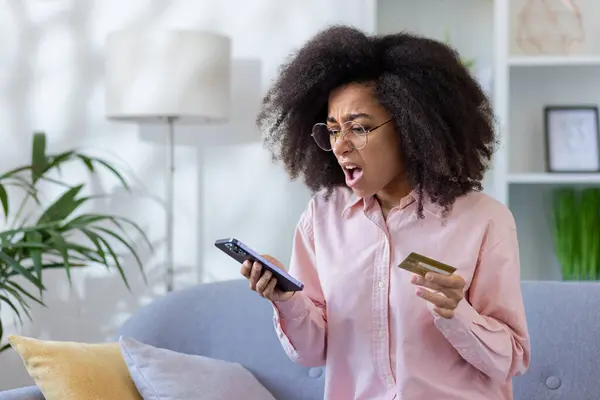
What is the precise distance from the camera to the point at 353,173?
1.62 metres

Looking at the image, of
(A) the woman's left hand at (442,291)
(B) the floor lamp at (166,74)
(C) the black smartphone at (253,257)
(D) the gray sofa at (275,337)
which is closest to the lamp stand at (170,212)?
(B) the floor lamp at (166,74)

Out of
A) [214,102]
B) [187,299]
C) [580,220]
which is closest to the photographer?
[187,299]

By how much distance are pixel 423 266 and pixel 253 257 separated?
0.99 ft

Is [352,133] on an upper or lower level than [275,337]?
upper

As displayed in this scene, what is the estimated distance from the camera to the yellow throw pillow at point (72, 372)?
1.77 metres

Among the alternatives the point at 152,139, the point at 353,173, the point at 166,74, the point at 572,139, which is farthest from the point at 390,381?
the point at 152,139

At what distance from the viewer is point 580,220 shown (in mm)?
3018

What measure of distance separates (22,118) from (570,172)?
1982 mm

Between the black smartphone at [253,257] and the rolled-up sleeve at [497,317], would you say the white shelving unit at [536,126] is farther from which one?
the black smartphone at [253,257]

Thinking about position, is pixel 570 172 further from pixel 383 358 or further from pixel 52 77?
pixel 52 77

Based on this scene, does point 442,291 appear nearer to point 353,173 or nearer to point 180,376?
point 353,173

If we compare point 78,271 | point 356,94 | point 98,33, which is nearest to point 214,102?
point 98,33

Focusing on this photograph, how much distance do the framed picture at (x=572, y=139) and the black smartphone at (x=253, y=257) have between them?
5.82 ft

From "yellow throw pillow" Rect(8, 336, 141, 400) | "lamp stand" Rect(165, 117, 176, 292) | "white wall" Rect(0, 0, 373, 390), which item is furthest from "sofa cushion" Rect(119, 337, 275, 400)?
"white wall" Rect(0, 0, 373, 390)
